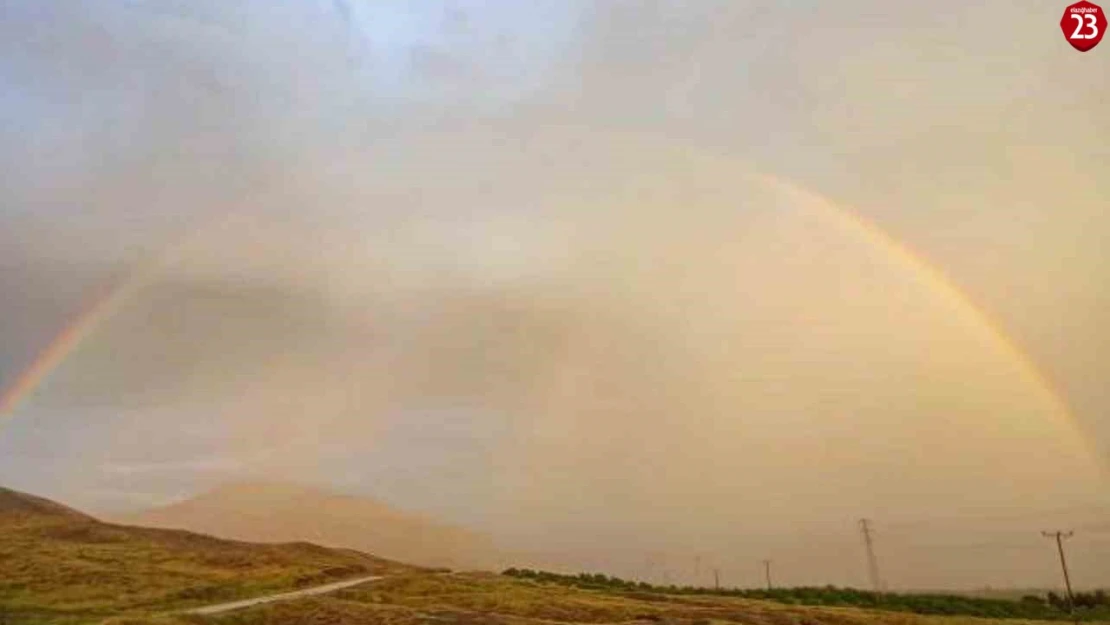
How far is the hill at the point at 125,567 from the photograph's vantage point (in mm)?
77188

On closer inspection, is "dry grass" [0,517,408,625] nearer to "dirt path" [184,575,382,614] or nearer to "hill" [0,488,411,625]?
"hill" [0,488,411,625]

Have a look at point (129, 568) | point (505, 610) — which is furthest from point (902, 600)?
point (129, 568)

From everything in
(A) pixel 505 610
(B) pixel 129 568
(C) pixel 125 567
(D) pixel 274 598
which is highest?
(C) pixel 125 567

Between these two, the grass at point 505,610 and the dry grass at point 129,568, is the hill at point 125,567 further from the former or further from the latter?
the grass at point 505,610

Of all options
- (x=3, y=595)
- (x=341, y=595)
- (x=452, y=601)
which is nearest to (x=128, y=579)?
(x=3, y=595)

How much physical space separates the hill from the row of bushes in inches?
1104

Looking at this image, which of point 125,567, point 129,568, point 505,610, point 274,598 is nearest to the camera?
point 505,610

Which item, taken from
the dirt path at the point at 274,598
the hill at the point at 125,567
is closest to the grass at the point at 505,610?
the dirt path at the point at 274,598

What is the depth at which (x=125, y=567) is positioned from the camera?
4003 inches

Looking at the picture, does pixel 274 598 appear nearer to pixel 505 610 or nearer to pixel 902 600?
pixel 505 610

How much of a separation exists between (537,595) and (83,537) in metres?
81.8

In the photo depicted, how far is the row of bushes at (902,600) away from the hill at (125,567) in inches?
1104

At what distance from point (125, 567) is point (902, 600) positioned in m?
→ 93.2

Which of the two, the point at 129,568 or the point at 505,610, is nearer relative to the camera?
the point at 505,610
